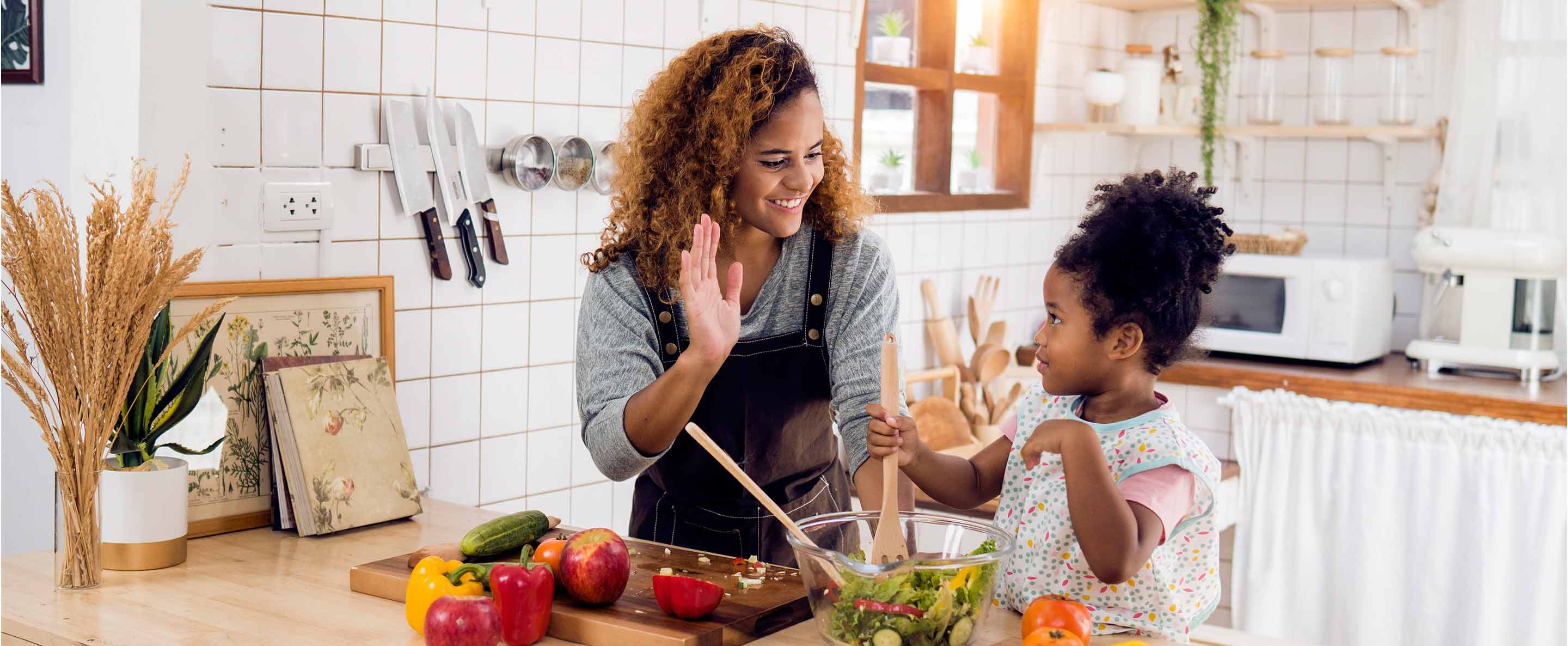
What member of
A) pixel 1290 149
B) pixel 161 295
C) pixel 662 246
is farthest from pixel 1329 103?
pixel 161 295

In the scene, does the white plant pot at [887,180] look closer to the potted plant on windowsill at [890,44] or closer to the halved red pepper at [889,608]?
the potted plant on windowsill at [890,44]

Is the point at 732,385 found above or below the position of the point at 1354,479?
above

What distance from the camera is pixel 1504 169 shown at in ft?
10.4

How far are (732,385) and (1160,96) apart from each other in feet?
7.93

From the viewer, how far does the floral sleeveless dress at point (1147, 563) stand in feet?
4.52

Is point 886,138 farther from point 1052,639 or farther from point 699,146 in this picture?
point 1052,639

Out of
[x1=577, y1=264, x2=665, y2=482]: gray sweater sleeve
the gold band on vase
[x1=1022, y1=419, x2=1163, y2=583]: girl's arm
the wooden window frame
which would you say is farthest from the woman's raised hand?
the wooden window frame

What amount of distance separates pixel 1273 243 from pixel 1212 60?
578 millimetres

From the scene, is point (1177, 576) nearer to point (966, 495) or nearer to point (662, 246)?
point (966, 495)

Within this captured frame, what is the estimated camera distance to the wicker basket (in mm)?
3396

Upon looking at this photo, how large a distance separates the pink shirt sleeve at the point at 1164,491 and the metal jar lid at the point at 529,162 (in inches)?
45.2

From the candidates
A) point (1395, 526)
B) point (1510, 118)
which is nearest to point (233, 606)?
point (1395, 526)

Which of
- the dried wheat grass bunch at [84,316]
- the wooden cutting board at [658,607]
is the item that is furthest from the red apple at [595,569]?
the dried wheat grass bunch at [84,316]

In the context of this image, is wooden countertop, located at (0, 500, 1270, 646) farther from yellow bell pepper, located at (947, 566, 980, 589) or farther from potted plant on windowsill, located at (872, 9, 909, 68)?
potted plant on windowsill, located at (872, 9, 909, 68)
